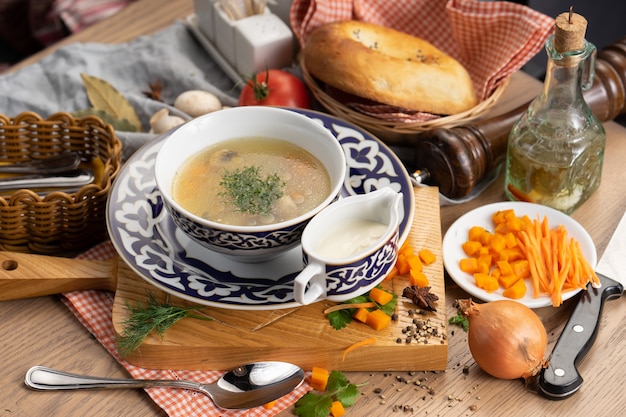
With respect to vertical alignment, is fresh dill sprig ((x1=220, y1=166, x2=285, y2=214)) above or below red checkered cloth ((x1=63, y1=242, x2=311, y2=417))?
above

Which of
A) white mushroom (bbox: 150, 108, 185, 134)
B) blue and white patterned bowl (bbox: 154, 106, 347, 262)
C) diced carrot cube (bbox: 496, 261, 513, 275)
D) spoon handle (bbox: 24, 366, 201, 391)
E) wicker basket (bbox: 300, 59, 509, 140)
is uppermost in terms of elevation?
blue and white patterned bowl (bbox: 154, 106, 347, 262)

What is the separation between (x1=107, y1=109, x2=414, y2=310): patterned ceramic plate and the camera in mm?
1514

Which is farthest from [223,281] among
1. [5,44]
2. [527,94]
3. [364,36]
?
[5,44]

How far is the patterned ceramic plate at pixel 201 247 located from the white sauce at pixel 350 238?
9cm

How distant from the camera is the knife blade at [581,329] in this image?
4.80ft

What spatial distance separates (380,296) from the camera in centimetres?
155

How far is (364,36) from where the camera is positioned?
2123 millimetres

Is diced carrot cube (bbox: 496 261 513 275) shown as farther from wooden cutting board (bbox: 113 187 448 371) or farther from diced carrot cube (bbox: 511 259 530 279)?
wooden cutting board (bbox: 113 187 448 371)

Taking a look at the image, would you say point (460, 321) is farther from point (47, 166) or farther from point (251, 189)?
point (47, 166)

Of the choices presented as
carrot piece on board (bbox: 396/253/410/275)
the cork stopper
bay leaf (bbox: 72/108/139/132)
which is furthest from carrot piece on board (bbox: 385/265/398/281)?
bay leaf (bbox: 72/108/139/132)

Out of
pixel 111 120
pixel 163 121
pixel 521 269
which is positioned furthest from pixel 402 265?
pixel 111 120

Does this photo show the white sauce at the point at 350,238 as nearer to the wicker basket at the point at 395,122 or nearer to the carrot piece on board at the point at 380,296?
the carrot piece on board at the point at 380,296

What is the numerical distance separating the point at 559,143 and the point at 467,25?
22.5 inches

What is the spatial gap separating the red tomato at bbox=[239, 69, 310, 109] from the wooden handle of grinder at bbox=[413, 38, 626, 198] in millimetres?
391
